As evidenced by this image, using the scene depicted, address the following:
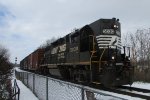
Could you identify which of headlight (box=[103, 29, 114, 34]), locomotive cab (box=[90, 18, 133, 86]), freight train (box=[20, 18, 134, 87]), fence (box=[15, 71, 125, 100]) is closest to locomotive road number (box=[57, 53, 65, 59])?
freight train (box=[20, 18, 134, 87])

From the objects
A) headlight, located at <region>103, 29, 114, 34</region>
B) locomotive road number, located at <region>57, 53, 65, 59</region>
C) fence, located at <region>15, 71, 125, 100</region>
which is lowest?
fence, located at <region>15, 71, 125, 100</region>

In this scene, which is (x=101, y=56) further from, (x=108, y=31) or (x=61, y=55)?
(x=61, y=55)

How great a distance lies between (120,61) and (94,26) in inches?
114

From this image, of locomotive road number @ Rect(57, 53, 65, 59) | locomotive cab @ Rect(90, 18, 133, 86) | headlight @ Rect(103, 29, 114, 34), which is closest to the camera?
locomotive cab @ Rect(90, 18, 133, 86)

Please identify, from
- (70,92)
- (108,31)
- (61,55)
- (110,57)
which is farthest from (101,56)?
(70,92)

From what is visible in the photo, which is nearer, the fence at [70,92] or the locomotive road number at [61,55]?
the fence at [70,92]

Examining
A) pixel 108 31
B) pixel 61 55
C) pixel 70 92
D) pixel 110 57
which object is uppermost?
pixel 108 31

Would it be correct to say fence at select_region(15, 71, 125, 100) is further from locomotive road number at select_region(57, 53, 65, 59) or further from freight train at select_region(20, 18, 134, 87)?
locomotive road number at select_region(57, 53, 65, 59)

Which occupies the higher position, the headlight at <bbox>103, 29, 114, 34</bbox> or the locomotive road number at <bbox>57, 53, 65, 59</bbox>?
the headlight at <bbox>103, 29, 114, 34</bbox>

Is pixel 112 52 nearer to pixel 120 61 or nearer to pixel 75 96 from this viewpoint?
pixel 120 61

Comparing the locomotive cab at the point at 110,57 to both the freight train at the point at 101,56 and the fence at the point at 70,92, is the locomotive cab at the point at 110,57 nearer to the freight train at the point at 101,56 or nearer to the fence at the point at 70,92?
the freight train at the point at 101,56

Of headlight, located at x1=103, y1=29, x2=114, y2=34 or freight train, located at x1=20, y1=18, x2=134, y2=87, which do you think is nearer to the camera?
freight train, located at x1=20, y1=18, x2=134, y2=87

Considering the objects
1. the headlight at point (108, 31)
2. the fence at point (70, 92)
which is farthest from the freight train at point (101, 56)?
the fence at point (70, 92)

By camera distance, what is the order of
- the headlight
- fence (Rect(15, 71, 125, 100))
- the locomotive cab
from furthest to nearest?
the headlight < the locomotive cab < fence (Rect(15, 71, 125, 100))
